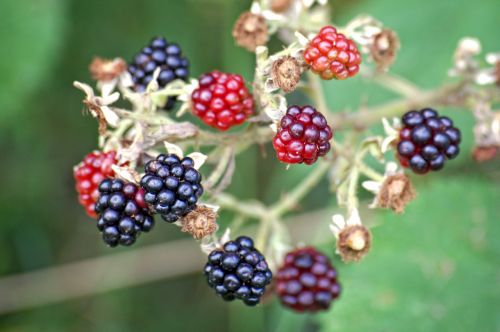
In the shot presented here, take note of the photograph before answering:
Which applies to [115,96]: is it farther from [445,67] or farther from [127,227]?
[445,67]

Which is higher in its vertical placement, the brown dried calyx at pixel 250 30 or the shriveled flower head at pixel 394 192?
the brown dried calyx at pixel 250 30

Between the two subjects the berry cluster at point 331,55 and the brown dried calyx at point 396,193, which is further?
the brown dried calyx at point 396,193

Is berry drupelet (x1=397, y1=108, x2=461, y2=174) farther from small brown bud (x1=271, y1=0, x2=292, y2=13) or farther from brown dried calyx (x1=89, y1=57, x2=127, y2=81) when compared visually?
brown dried calyx (x1=89, y1=57, x2=127, y2=81)

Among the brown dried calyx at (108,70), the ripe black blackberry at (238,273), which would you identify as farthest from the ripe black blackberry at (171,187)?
the brown dried calyx at (108,70)

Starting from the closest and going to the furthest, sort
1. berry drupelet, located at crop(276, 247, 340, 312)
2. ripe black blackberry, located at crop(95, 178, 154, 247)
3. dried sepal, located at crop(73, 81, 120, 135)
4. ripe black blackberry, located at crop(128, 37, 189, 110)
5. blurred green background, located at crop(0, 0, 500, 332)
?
ripe black blackberry, located at crop(95, 178, 154, 247) → dried sepal, located at crop(73, 81, 120, 135) → ripe black blackberry, located at crop(128, 37, 189, 110) → berry drupelet, located at crop(276, 247, 340, 312) → blurred green background, located at crop(0, 0, 500, 332)

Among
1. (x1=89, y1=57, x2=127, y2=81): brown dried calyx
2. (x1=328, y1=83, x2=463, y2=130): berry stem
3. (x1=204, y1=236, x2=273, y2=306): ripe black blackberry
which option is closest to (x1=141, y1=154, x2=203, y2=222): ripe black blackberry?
(x1=204, y1=236, x2=273, y2=306): ripe black blackberry

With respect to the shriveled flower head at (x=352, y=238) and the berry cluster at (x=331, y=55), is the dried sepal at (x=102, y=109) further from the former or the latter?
the shriveled flower head at (x=352, y=238)

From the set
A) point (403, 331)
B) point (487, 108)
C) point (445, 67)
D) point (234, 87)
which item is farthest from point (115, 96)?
point (445, 67)
